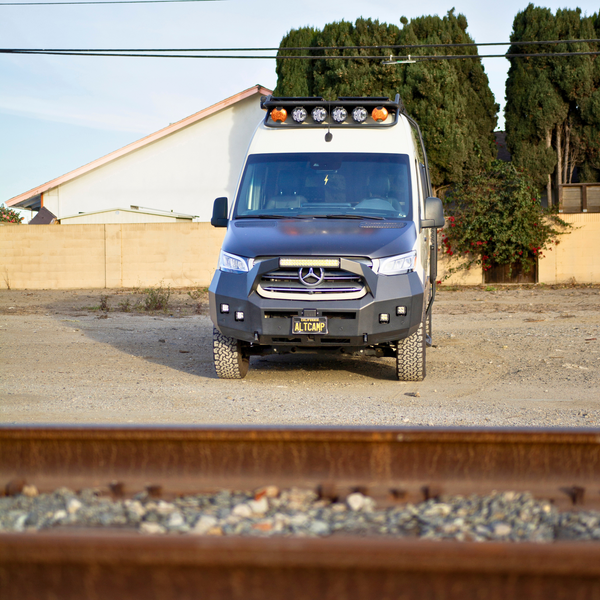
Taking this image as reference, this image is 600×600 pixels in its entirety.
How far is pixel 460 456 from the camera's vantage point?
2818 millimetres

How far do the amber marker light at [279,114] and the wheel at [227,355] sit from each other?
2469 millimetres

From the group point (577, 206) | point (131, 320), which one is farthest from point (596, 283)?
point (131, 320)

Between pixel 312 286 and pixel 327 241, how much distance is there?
456 mm

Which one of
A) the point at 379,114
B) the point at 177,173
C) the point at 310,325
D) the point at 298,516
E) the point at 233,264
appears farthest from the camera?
the point at 177,173

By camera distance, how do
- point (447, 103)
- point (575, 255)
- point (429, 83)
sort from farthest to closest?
point (447, 103) → point (429, 83) → point (575, 255)

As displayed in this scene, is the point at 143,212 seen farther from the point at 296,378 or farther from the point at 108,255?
the point at 296,378

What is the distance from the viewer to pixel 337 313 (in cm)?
649

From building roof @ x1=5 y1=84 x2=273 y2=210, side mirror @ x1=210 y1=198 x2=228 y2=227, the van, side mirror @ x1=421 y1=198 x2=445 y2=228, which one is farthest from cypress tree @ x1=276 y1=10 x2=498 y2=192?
side mirror @ x1=421 y1=198 x2=445 y2=228

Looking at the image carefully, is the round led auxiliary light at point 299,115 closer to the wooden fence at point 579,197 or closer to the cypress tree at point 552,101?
the wooden fence at point 579,197

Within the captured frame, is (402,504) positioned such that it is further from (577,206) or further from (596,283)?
(577,206)

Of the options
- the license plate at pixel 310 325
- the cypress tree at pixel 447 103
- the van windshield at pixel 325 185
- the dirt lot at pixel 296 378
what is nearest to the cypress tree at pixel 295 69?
the cypress tree at pixel 447 103

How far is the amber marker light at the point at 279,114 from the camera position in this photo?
778 centimetres

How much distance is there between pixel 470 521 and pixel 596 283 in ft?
65.8

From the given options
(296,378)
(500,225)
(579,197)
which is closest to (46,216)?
(500,225)
